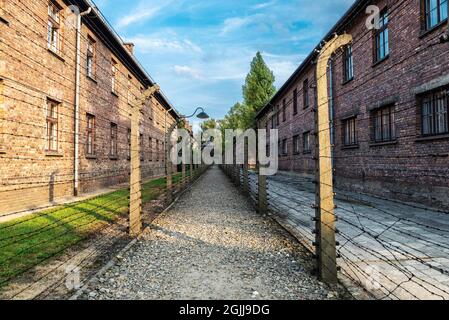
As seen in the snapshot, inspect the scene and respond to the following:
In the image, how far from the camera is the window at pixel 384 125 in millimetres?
10023

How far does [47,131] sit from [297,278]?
28.5 feet

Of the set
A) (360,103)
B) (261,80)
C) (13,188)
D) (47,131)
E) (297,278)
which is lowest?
(297,278)

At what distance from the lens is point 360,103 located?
11906 mm

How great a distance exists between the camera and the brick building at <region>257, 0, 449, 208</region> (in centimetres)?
792

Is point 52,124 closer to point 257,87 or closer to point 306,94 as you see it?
point 306,94

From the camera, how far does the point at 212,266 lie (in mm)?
3994

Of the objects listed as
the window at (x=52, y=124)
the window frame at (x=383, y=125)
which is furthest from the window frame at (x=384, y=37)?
the window at (x=52, y=124)

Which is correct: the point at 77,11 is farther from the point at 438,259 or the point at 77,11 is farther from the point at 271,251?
the point at 438,259

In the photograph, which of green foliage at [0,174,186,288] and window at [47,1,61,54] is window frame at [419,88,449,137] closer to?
green foliage at [0,174,186,288]

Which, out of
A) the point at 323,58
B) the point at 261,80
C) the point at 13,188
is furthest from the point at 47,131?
the point at 261,80

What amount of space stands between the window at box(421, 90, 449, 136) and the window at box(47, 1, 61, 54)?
1056 cm

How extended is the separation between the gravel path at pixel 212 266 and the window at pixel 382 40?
296 inches

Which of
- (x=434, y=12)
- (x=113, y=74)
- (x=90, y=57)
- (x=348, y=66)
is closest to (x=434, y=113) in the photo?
(x=434, y=12)

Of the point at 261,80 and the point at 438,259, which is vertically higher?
the point at 261,80
